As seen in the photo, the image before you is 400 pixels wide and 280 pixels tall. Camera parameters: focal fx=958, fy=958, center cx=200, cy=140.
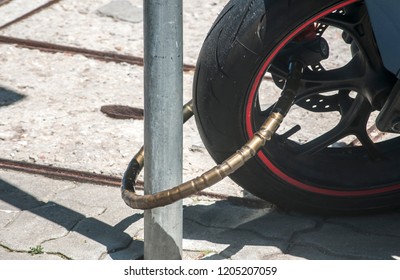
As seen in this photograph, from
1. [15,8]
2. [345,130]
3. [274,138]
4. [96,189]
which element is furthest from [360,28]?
[15,8]

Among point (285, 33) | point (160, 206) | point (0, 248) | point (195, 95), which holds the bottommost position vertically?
point (0, 248)

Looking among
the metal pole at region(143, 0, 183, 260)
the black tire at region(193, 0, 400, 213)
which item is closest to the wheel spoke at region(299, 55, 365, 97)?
the black tire at region(193, 0, 400, 213)

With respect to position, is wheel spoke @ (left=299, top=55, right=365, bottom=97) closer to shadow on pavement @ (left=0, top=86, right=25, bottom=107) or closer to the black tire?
the black tire

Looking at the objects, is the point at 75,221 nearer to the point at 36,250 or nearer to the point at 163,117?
the point at 36,250

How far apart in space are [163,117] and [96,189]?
98 centimetres

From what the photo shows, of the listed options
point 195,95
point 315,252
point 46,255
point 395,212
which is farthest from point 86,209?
point 395,212

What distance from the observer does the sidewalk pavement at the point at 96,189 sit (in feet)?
12.5

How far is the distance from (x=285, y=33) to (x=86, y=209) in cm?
114

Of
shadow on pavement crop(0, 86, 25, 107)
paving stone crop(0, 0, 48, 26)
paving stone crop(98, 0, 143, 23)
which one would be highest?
paving stone crop(98, 0, 143, 23)

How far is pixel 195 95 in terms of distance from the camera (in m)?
3.81

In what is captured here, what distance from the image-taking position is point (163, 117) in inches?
132

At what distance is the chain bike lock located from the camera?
334 cm

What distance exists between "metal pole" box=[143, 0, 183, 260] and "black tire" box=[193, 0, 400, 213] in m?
0.38

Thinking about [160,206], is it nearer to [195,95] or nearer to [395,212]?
[195,95]
